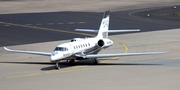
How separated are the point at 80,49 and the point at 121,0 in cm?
7018

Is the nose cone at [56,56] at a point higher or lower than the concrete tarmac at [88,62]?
higher

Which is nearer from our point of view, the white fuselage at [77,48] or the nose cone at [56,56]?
the nose cone at [56,56]

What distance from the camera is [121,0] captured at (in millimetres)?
117812

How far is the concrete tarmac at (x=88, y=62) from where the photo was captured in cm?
3984

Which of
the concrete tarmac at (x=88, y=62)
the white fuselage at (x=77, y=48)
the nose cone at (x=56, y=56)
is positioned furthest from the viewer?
the white fuselage at (x=77, y=48)

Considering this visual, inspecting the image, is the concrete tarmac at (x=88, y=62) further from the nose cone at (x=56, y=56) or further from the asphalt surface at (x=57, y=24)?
the nose cone at (x=56, y=56)

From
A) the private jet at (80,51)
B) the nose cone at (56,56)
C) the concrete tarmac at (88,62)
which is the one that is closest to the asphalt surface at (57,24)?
the concrete tarmac at (88,62)

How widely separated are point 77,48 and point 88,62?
11.7 feet

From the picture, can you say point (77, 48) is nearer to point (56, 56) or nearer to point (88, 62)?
point (56, 56)

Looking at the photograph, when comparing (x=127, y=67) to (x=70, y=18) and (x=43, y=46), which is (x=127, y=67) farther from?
(x=70, y=18)

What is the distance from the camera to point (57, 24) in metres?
81.8

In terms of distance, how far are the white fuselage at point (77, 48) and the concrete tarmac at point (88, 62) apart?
3.88 feet

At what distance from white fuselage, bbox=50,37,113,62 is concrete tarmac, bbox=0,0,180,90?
3.88 feet

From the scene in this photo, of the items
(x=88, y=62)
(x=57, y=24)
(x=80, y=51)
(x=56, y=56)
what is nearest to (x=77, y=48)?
(x=80, y=51)
